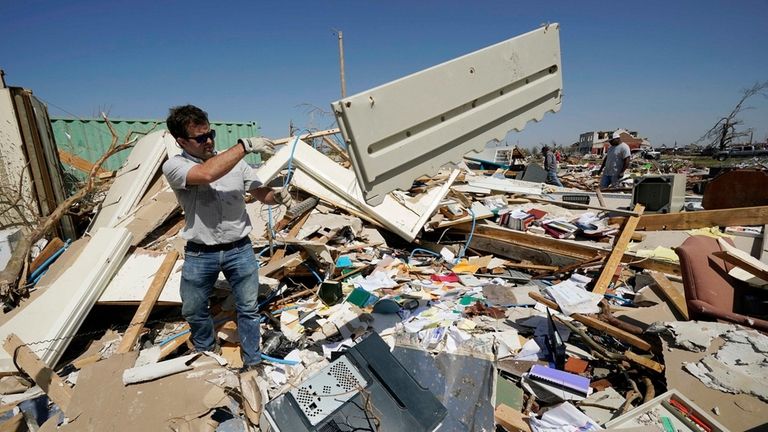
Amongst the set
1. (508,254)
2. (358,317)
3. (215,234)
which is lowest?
(508,254)

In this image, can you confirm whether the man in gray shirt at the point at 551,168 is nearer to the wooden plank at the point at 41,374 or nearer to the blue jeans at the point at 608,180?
the blue jeans at the point at 608,180

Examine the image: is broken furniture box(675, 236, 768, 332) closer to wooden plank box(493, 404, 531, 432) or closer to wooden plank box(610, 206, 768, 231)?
wooden plank box(493, 404, 531, 432)

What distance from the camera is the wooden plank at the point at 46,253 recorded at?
3463 mm

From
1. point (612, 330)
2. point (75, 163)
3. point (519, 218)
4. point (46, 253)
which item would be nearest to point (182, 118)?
point (46, 253)

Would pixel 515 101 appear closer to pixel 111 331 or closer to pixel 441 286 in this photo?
pixel 441 286

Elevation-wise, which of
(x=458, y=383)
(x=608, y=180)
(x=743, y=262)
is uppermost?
(x=743, y=262)

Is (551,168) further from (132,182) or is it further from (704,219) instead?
(132,182)

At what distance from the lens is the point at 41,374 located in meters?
2.07

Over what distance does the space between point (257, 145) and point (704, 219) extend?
522 cm

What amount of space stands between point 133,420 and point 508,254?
4.12 metres

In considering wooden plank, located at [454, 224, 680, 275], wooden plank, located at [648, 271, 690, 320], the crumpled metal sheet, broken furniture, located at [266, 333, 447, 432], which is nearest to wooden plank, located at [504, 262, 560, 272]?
wooden plank, located at [454, 224, 680, 275]

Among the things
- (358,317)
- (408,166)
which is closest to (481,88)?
(408,166)

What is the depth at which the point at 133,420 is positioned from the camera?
5.70 ft

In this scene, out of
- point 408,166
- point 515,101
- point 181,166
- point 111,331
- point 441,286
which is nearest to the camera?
point 408,166
